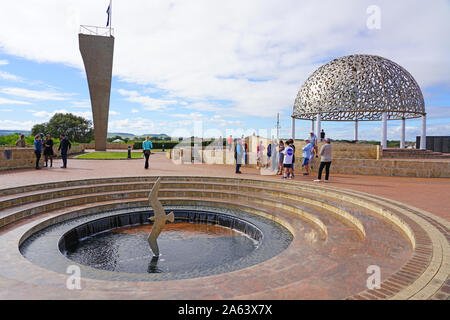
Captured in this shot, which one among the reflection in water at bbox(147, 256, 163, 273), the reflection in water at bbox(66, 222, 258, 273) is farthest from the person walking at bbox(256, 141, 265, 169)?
the reflection in water at bbox(147, 256, 163, 273)

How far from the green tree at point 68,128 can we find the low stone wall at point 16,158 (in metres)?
46.3

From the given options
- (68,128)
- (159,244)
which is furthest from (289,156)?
(68,128)

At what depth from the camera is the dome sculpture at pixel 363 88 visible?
66.7 ft

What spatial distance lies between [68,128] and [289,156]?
185 feet

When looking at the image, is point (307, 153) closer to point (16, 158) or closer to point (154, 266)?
point (154, 266)

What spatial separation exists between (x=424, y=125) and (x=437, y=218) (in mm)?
22248

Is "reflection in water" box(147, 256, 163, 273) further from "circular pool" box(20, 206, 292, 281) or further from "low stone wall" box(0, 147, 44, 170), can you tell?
"low stone wall" box(0, 147, 44, 170)

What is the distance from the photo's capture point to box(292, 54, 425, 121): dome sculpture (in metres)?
20.3

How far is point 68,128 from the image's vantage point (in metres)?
56.0

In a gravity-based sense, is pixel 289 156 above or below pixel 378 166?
above

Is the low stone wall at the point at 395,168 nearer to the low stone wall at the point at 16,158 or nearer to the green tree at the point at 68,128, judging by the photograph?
the low stone wall at the point at 16,158

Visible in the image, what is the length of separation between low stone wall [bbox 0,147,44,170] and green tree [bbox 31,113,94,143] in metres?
46.3

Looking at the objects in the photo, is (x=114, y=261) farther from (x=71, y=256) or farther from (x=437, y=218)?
(x=437, y=218)

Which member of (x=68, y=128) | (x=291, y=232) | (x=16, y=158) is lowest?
(x=291, y=232)
